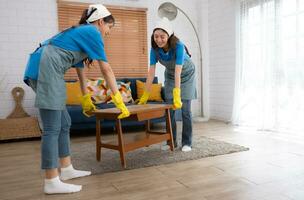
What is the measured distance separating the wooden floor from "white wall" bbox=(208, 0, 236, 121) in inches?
73.4

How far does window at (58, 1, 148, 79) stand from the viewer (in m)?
4.49

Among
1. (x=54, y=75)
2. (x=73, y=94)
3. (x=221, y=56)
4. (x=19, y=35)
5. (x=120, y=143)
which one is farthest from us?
(x=221, y=56)

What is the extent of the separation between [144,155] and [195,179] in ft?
2.47

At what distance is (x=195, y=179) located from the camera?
2.03 m

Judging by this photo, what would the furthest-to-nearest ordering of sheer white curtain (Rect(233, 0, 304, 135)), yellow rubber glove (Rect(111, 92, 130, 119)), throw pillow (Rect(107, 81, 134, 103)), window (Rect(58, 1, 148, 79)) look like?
window (Rect(58, 1, 148, 79))
throw pillow (Rect(107, 81, 134, 103))
sheer white curtain (Rect(233, 0, 304, 135))
yellow rubber glove (Rect(111, 92, 130, 119))

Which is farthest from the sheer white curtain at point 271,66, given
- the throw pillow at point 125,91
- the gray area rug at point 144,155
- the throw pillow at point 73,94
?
the throw pillow at point 73,94

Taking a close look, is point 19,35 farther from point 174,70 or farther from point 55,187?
point 55,187

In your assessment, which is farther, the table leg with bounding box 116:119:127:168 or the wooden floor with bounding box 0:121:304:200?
the table leg with bounding box 116:119:127:168

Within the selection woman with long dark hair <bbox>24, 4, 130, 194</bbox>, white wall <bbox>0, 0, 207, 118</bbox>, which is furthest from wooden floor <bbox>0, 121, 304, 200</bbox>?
white wall <bbox>0, 0, 207, 118</bbox>

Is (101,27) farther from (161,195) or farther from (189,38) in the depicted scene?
(189,38)

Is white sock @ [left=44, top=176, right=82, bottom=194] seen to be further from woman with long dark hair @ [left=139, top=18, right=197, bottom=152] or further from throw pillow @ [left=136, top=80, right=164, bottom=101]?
throw pillow @ [left=136, top=80, right=164, bottom=101]

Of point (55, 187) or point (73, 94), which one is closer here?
point (55, 187)

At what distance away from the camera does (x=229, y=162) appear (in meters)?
2.42

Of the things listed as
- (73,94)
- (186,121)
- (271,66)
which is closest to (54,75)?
(186,121)
